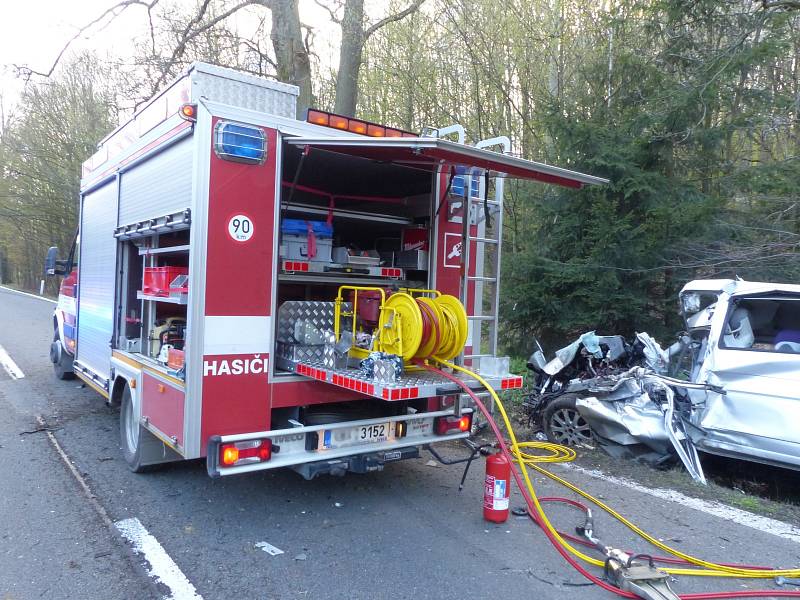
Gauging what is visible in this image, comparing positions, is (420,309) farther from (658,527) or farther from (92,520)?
(92,520)

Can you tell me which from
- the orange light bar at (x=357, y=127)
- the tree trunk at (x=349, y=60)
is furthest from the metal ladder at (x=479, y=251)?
the tree trunk at (x=349, y=60)

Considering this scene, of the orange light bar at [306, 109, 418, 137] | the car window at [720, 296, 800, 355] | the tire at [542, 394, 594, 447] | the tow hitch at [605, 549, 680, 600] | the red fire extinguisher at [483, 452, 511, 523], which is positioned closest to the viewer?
the tow hitch at [605, 549, 680, 600]

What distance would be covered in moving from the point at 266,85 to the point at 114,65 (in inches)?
407

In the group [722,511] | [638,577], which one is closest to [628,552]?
[638,577]

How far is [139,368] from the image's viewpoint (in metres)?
5.14

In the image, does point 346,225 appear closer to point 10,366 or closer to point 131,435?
point 131,435

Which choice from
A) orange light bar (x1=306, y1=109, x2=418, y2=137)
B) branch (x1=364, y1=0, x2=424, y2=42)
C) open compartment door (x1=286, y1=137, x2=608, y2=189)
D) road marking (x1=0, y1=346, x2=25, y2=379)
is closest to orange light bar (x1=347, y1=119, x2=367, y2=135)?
orange light bar (x1=306, y1=109, x2=418, y2=137)

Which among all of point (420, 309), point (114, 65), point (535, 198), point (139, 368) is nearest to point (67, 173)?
point (114, 65)

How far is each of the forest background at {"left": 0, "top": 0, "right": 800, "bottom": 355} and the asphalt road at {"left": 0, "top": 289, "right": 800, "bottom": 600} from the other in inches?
187

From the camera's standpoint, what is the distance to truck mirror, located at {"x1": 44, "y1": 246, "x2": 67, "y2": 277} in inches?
361

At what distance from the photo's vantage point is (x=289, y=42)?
12406 mm

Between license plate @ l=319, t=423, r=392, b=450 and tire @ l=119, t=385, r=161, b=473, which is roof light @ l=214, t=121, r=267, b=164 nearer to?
license plate @ l=319, t=423, r=392, b=450

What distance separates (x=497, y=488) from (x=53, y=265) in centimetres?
799

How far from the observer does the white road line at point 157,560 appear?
3430mm
